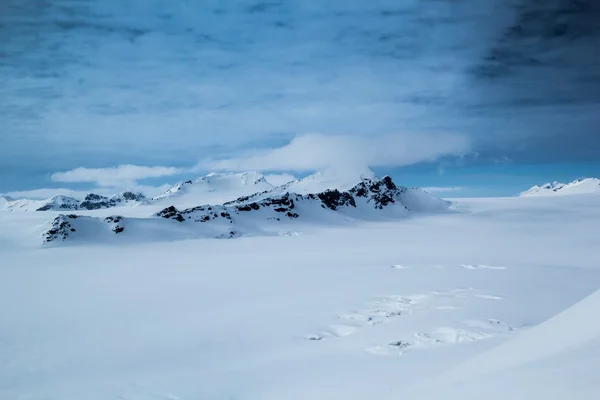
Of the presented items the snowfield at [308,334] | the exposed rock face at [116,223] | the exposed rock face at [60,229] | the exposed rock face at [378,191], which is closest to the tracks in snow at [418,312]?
the snowfield at [308,334]

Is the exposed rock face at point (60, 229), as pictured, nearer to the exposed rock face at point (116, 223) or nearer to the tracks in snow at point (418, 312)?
the exposed rock face at point (116, 223)

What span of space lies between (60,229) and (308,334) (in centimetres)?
5882

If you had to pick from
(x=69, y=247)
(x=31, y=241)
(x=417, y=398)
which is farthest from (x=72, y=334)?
(x=31, y=241)

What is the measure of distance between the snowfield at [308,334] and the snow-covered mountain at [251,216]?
3569 cm

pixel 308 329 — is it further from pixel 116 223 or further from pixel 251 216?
pixel 251 216

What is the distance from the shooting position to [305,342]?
503 inches

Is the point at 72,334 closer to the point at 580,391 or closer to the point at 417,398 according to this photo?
the point at 417,398

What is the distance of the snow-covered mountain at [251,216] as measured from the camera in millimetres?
62500

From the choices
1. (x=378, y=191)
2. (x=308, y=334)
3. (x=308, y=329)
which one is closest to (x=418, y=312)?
(x=308, y=329)

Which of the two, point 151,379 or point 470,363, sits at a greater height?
point 470,363

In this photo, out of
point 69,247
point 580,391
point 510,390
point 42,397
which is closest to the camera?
point 580,391

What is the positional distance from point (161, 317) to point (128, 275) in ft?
47.6

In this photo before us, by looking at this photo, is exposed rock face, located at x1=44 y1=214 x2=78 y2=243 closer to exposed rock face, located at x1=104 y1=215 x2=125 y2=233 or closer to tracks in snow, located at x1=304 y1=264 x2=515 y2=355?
exposed rock face, located at x1=104 y1=215 x2=125 y2=233

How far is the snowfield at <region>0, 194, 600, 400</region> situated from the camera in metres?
7.14
